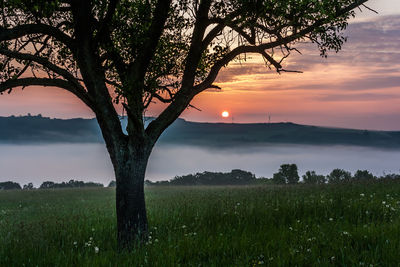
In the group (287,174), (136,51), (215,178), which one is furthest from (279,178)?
(136,51)

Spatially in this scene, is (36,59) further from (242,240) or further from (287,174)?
(287,174)

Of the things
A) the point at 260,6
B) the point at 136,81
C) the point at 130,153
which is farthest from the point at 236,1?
the point at 130,153

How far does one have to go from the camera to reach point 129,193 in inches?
472

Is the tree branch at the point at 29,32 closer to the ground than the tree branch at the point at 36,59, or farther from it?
farther from it

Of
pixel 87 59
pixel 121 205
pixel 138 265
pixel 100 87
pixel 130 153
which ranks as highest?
pixel 87 59

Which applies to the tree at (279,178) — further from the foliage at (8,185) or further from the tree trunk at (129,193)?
the foliage at (8,185)

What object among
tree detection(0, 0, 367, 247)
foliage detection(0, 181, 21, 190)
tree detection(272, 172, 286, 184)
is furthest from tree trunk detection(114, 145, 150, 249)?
foliage detection(0, 181, 21, 190)

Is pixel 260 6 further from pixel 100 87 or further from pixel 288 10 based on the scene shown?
pixel 100 87

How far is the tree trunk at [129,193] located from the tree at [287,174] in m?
30.5

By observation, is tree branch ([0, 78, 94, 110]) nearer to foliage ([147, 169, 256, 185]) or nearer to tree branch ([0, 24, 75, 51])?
tree branch ([0, 24, 75, 51])

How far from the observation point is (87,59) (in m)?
12.0

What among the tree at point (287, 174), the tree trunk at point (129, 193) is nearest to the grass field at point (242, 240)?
the tree trunk at point (129, 193)

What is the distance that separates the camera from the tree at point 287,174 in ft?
133

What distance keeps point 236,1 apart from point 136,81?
14.4 ft
